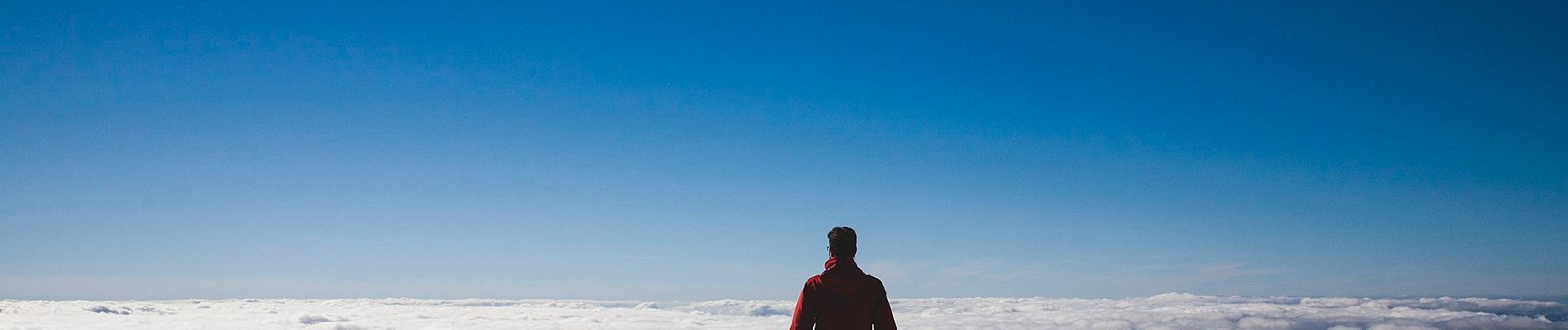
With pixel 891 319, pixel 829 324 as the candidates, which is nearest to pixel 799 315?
pixel 829 324

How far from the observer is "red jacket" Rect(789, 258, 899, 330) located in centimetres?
799

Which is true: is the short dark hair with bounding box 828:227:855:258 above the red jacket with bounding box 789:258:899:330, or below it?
above

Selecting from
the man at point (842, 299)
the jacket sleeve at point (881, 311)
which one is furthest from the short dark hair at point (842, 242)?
the jacket sleeve at point (881, 311)

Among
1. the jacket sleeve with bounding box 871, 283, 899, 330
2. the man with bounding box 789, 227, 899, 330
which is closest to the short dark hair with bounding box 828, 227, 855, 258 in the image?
the man with bounding box 789, 227, 899, 330

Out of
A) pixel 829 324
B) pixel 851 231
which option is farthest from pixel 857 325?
pixel 851 231

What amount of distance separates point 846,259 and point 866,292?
396 millimetres

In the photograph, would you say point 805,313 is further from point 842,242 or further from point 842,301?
point 842,242

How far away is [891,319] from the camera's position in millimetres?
8281

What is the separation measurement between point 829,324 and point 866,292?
0.51m

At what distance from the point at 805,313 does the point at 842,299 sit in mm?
405

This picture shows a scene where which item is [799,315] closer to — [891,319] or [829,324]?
[829,324]

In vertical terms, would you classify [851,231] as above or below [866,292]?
above

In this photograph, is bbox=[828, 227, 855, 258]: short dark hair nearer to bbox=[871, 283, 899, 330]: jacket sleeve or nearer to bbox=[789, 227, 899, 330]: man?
bbox=[789, 227, 899, 330]: man

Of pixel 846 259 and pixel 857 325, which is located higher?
pixel 846 259
